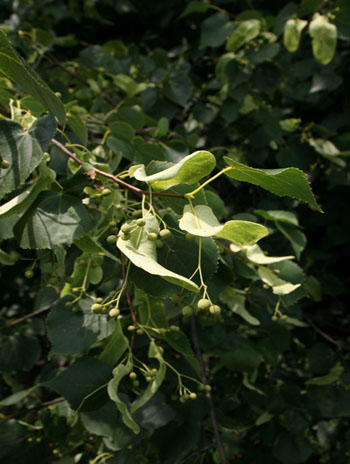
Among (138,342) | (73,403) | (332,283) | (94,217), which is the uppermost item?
(94,217)

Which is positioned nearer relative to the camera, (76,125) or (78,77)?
(76,125)

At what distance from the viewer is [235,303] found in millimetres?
1194

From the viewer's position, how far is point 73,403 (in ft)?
3.15

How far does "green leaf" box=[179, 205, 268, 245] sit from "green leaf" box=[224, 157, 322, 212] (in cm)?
7

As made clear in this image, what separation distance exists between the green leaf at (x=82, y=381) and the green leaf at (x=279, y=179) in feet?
1.72

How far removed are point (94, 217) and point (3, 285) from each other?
1348mm

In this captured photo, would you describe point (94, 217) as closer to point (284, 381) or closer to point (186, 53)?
point (284, 381)

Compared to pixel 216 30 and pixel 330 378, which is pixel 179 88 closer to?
pixel 216 30

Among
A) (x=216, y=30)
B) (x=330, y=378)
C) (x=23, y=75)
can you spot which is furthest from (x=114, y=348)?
(x=216, y=30)

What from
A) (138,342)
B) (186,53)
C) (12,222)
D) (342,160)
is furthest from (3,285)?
(342,160)

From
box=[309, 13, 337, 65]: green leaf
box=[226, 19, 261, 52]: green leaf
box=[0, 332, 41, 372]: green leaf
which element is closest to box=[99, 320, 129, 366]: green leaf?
box=[0, 332, 41, 372]: green leaf

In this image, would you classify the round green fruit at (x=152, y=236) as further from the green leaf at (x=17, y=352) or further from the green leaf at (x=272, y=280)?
the green leaf at (x=17, y=352)

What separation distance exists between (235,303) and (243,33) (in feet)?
3.83

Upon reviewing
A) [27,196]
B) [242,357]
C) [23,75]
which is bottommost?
Result: [242,357]
